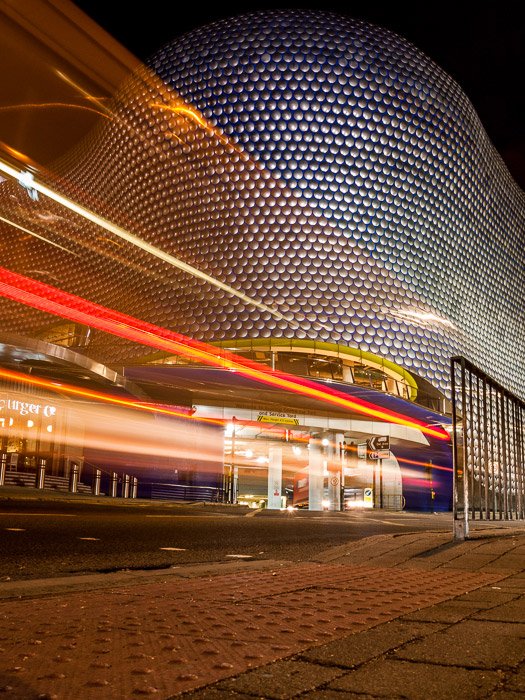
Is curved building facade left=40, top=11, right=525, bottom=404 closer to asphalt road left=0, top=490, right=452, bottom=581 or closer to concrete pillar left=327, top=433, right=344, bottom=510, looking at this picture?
concrete pillar left=327, top=433, right=344, bottom=510

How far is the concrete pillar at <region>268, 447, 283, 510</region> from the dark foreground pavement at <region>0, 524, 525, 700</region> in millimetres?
30777

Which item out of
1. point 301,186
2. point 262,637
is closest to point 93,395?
point 301,186

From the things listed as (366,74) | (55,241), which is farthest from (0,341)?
(55,241)

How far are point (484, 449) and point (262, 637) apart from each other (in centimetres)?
595

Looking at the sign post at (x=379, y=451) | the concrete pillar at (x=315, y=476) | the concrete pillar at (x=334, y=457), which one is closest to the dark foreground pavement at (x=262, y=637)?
the sign post at (x=379, y=451)

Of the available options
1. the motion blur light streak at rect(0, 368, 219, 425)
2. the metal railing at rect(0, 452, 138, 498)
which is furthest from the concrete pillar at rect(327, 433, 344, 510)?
the metal railing at rect(0, 452, 138, 498)

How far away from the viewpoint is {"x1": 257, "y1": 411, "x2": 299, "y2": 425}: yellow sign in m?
32.5

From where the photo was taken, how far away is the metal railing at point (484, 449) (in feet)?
20.6

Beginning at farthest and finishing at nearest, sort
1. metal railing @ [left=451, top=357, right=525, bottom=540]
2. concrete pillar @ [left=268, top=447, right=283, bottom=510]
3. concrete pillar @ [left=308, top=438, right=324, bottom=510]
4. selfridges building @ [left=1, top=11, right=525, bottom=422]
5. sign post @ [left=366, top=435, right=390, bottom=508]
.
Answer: selfridges building @ [left=1, top=11, right=525, bottom=422] → concrete pillar @ [left=268, top=447, right=283, bottom=510] → concrete pillar @ [left=308, top=438, right=324, bottom=510] → sign post @ [left=366, top=435, right=390, bottom=508] → metal railing @ [left=451, top=357, right=525, bottom=540]

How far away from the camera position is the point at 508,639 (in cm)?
189

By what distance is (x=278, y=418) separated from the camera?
1286 inches

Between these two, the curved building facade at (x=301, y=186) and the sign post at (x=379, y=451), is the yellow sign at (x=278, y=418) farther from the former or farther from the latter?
the curved building facade at (x=301, y=186)

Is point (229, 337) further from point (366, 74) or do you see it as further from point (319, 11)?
point (319, 11)

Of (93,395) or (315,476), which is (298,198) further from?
(93,395)
